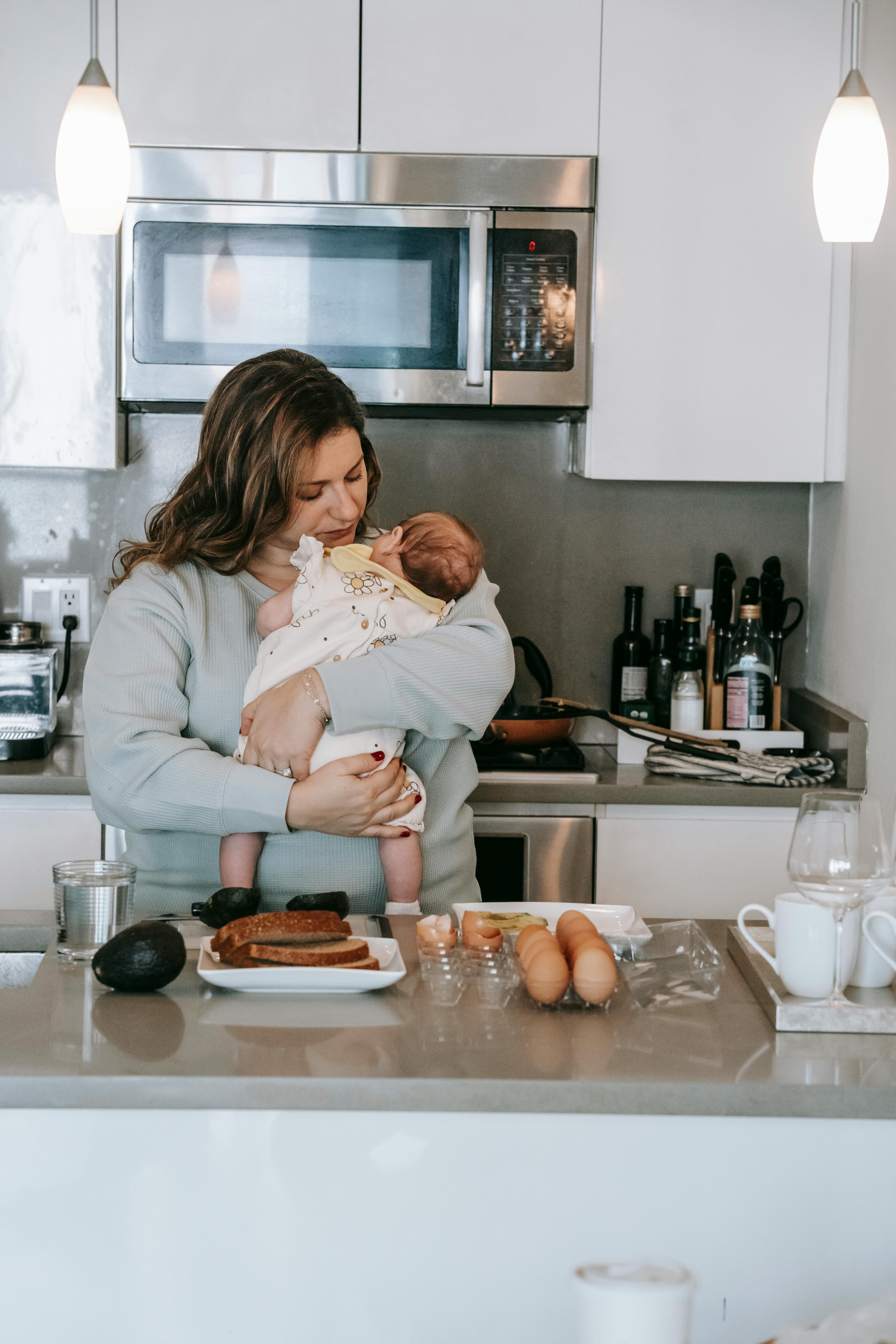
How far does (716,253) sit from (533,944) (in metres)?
1.85

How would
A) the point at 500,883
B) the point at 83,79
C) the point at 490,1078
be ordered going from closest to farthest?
A: the point at 490,1078 → the point at 83,79 → the point at 500,883

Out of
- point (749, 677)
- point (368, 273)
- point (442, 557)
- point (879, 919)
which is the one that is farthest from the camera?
point (749, 677)

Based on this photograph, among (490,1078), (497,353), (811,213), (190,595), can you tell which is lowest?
(490,1078)

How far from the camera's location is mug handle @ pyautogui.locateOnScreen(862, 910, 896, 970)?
4.00 ft

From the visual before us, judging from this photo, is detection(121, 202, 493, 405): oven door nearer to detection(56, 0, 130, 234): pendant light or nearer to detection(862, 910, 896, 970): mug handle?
detection(56, 0, 130, 234): pendant light

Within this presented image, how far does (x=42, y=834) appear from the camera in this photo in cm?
254

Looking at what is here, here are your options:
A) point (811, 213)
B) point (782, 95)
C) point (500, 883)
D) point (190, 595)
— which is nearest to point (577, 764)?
point (500, 883)

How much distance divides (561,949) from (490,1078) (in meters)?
0.25

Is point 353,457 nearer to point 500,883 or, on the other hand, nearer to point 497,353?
point 497,353

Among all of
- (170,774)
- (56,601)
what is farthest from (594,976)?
(56,601)

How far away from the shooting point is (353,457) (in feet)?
6.23

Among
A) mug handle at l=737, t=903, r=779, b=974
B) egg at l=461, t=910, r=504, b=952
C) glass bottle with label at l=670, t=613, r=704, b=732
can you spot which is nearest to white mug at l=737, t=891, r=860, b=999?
mug handle at l=737, t=903, r=779, b=974

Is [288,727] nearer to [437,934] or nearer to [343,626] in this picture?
[343,626]

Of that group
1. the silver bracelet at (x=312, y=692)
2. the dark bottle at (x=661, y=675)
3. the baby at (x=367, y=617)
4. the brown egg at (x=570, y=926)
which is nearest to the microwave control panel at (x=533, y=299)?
the dark bottle at (x=661, y=675)
